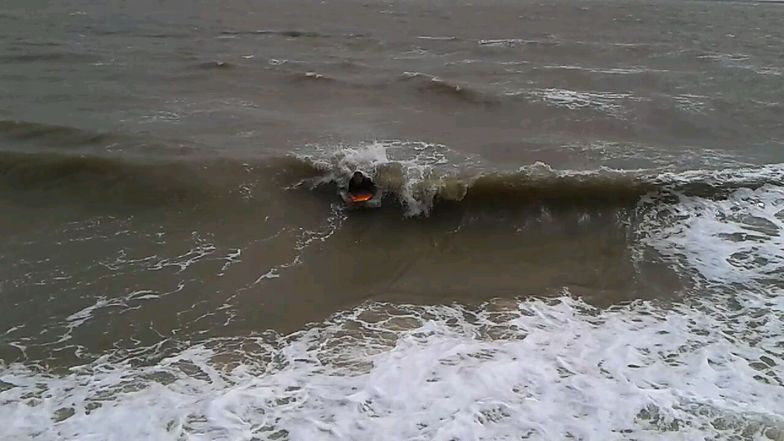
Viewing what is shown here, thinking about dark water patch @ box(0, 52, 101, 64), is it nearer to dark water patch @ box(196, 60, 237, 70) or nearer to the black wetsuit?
dark water patch @ box(196, 60, 237, 70)

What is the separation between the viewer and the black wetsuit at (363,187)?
358 inches

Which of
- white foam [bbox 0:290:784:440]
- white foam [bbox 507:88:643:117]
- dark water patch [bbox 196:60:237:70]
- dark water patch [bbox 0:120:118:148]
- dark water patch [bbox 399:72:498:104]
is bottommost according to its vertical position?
white foam [bbox 0:290:784:440]

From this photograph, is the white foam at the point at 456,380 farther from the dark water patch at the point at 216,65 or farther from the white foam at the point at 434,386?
the dark water patch at the point at 216,65

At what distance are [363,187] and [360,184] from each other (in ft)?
0.20

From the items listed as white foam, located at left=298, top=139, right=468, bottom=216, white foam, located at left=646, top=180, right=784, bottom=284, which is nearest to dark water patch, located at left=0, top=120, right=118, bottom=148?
white foam, located at left=298, top=139, right=468, bottom=216

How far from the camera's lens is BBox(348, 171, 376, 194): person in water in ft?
29.8

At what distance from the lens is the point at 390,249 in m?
8.33

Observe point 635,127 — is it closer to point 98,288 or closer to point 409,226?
point 409,226

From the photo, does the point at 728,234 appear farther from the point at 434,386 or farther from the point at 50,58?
the point at 50,58

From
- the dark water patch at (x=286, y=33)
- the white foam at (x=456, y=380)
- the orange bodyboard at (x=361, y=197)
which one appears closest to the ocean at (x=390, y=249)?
the white foam at (x=456, y=380)

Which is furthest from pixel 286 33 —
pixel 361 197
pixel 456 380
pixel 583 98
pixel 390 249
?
pixel 456 380

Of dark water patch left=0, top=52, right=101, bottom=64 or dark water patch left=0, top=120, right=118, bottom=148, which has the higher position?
dark water patch left=0, top=52, right=101, bottom=64

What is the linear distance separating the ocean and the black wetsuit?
0.77 ft

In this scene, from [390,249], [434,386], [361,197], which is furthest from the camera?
[361,197]
